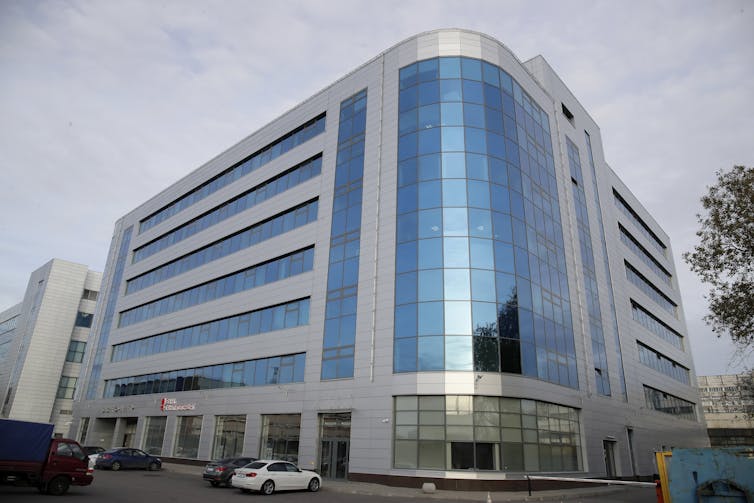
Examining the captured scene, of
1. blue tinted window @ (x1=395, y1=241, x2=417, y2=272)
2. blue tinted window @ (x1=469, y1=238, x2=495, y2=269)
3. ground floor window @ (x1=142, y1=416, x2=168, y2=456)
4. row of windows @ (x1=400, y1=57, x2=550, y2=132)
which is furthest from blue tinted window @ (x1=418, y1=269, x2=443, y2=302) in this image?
ground floor window @ (x1=142, y1=416, x2=168, y2=456)

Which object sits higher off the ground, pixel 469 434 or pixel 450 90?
pixel 450 90

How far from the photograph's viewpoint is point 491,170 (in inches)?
1256

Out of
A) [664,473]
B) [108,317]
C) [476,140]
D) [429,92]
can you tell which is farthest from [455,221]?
[108,317]

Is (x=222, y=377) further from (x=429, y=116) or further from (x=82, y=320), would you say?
(x=82, y=320)

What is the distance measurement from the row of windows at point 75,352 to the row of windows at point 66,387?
2935mm

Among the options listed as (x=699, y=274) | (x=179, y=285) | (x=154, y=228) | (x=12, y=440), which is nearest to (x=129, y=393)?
(x=179, y=285)

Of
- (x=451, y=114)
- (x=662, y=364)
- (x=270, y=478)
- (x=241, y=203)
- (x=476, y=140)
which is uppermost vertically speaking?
(x=241, y=203)

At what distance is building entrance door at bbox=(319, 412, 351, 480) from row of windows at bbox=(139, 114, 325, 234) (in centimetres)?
2242

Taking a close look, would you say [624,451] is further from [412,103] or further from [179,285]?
[179,285]

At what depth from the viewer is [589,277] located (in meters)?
40.9

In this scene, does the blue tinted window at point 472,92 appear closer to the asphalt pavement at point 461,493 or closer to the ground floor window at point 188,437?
the asphalt pavement at point 461,493

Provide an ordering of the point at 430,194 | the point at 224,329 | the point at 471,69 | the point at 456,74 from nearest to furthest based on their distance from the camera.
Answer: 1. the point at 430,194
2. the point at 456,74
3. the point at 471,69
4. the point at 224,329

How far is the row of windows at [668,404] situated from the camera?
49188 millimetres

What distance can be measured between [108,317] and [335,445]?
4414 cm
